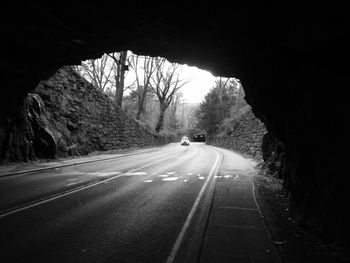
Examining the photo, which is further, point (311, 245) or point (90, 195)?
point (90, 195)

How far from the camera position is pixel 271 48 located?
6594mm

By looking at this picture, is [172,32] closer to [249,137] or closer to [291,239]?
[291,239]

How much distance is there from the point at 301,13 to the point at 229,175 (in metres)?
9.58

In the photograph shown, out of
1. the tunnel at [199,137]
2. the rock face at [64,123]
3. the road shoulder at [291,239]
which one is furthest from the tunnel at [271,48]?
the tunnel at [199,137]

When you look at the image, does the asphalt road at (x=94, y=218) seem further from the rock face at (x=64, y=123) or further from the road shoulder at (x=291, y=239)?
the rock face at (x=64, y=123)

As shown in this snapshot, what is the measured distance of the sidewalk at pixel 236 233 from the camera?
465 centimetres

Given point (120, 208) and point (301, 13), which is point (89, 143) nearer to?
point (120, 208)

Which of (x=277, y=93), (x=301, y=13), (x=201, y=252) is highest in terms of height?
(x=301, y=13)

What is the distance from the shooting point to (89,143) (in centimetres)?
2367

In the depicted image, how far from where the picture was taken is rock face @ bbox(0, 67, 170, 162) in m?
15.9

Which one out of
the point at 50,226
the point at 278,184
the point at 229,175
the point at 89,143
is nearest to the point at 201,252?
the point at 50,226

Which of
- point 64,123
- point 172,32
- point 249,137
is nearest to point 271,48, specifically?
point 172,32

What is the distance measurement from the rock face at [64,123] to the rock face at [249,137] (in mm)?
12499

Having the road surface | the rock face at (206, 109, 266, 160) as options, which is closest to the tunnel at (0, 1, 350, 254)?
the road surface
